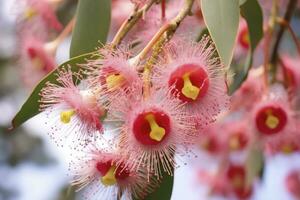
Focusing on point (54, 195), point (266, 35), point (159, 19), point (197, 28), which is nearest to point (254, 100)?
point (266, 35)

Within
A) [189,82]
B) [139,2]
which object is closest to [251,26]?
[139,2]

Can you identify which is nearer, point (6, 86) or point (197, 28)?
point (197, 28)

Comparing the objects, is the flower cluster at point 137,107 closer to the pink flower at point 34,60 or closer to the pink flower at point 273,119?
the pink flower at point 273,119

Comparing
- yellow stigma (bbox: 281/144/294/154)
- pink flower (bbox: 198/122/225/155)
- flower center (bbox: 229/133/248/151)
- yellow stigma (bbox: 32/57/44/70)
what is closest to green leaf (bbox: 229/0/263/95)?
yellow stigma (bbox: 281/144/294/154)

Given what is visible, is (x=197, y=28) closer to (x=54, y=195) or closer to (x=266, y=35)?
(x=266, y=35)

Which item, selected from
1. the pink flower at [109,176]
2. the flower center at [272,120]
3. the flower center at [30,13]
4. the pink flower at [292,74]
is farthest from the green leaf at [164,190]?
the pink flower at [292,74]
